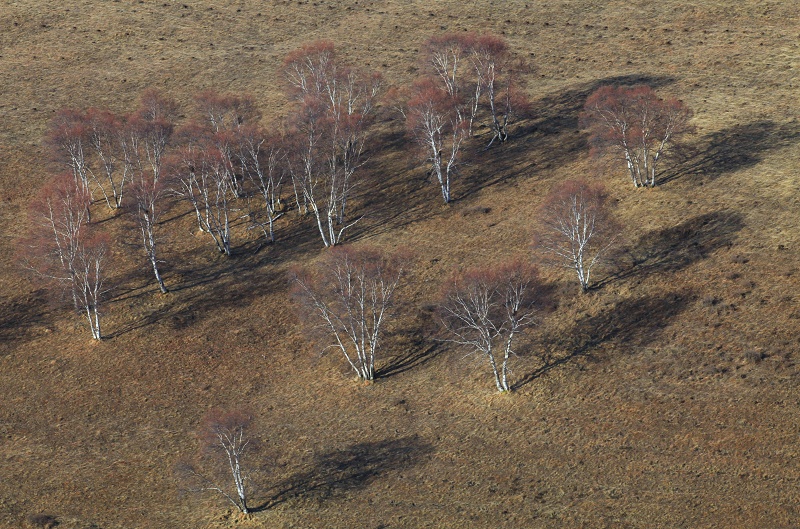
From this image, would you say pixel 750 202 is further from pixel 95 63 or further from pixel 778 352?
pixel 95 63

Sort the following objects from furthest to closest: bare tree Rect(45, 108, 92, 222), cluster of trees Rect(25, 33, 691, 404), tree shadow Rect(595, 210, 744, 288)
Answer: bare tree Rect(45, 108, 92, 222) < tree shadow Rect(595, 210, 744, 288) < cluster of trees Rect(25, 33, 691, 404)

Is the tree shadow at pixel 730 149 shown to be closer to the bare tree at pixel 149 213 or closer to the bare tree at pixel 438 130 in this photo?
the bare tree at pixel 438 130

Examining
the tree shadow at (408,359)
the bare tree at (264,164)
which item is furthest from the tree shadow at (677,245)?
the bare tree at (264,164)

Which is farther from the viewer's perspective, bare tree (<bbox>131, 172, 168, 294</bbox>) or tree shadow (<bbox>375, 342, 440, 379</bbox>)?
bare tree (<bbox>131, 172, 168, 294</bbox>)

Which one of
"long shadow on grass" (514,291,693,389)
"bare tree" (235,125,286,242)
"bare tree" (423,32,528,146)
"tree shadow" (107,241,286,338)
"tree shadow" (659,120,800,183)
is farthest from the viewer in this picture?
"bare tree" (423,32,528,146)

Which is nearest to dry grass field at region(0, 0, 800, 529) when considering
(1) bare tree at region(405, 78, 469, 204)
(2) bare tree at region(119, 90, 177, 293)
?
(1) bare tree at region(405, 78, 469, 204)

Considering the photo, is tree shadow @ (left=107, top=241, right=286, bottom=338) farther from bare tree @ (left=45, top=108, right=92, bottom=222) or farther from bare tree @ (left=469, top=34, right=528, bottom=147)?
bare tree @ (left=469, top=34, right=528, bottom=147)
